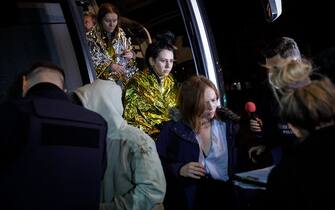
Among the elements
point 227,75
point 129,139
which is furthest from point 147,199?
point 227,75

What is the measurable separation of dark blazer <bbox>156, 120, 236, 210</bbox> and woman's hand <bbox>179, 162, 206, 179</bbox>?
0.07 meters

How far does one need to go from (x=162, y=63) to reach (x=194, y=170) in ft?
4.71

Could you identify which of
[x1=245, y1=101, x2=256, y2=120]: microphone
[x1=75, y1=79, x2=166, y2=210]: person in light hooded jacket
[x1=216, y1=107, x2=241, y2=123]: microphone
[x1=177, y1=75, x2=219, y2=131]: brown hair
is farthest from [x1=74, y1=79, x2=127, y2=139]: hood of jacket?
[x1=245, y1=101, x2=256, y2=120]: microphone

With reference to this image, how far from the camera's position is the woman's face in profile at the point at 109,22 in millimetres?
4129

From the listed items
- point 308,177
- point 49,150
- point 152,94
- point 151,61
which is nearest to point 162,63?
A: point 151,61

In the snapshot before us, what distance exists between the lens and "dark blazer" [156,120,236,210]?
114 inches

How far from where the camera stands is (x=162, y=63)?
3932 mm

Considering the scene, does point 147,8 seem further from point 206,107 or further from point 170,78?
point 206,107

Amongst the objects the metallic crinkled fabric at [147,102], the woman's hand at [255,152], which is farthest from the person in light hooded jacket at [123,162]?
the metallic crinkled fabric at [147,102]

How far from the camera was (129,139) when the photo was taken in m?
2.27

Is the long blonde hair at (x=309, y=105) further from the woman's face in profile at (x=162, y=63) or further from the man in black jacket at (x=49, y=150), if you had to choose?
the woman's face in profile at (x=162, y=63)

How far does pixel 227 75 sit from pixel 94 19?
374 centimetres

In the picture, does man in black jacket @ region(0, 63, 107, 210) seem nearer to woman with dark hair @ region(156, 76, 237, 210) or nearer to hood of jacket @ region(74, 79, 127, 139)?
hood of jacket @ region(74, 79, 127, 139)

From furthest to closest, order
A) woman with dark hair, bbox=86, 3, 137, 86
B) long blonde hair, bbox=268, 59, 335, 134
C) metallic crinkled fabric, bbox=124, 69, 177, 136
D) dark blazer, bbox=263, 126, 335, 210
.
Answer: woman with dark hair, bbox=86, 3, 137, 86
metallic crinkled fabric, bbox=124, 69, 177, 136
long blonde hair, bbox=268, 59, 335, 134
dark blazer, bbox=263, 126, 335, 210
